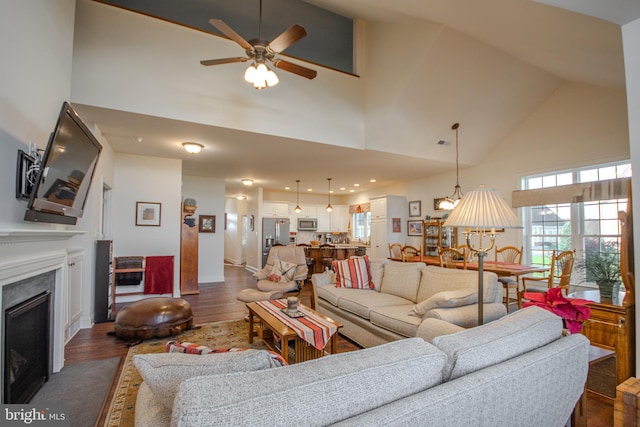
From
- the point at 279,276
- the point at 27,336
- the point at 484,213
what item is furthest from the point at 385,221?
the point at 27,336

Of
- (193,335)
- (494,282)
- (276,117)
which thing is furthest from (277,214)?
(494,282)

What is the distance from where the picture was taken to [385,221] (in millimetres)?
8000

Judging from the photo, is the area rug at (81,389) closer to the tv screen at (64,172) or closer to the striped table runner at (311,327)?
the tv screen at (64,172)

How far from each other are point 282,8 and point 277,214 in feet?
20.6

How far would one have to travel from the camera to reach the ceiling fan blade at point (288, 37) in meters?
2.49

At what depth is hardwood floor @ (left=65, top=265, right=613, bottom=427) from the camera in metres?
2.18

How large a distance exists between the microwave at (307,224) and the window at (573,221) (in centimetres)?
616

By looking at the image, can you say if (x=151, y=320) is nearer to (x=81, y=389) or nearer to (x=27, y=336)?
(x=81, y=389)

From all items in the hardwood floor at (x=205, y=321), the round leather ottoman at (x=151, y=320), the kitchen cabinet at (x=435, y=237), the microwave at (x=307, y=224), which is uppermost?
the microwave at (x=307, y=224)

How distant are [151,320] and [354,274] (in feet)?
8.06

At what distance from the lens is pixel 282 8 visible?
403 centimetres

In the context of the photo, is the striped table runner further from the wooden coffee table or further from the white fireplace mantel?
the white fireplace mantel

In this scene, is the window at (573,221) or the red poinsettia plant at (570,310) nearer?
the red poinsettia plant at (570,310)

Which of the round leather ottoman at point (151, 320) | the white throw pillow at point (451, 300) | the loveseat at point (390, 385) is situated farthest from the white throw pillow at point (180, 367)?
the round leather ottoman at point (151, 320)
